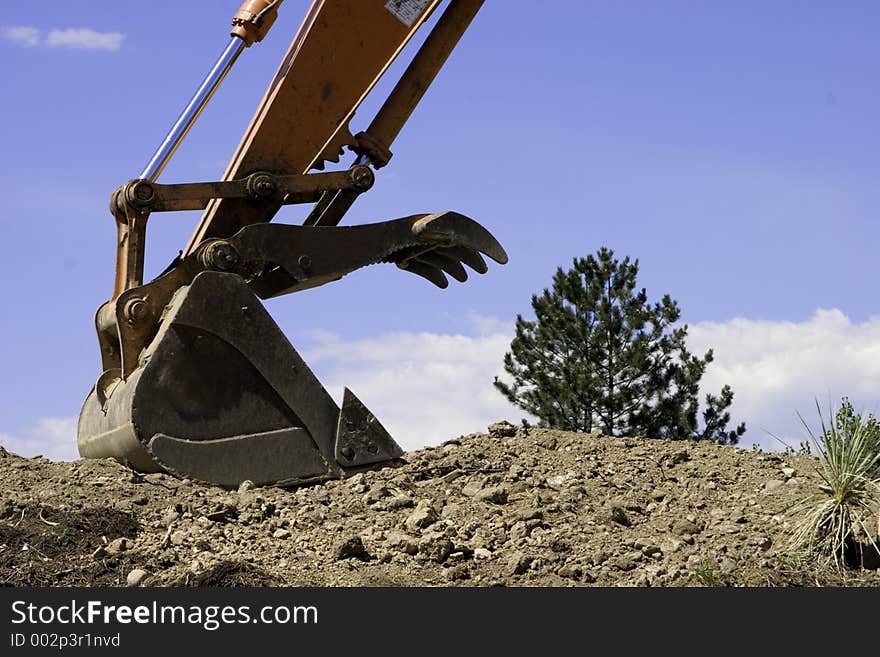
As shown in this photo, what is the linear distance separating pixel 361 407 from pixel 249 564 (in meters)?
1.80

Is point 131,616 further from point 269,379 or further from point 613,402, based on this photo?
point 613,402

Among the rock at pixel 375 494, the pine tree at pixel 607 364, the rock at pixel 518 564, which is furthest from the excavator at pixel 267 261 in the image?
the pine tree at pixel 607 364

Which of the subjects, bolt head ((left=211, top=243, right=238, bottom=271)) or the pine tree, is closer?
bolt head ((left=211, top=243, right=238, bottom=271))

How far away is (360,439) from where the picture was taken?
26.1 feet

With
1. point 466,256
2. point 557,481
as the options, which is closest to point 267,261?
point 466,256

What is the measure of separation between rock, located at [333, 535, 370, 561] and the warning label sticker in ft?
12.4

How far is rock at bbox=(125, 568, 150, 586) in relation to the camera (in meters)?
6.21

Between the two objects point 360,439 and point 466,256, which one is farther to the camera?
point 466,256

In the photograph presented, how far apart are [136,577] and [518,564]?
194 centimetres

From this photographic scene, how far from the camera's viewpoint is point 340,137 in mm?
8469

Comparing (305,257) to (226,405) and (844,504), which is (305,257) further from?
(844,504)

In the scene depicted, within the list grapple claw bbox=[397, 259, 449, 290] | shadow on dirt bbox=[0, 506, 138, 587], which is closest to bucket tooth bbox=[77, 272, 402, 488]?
shadow on dirt bbox=[0, 506, 138, 587]

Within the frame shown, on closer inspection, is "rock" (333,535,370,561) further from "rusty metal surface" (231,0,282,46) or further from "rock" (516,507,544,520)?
"rusty metal surface" (231,0,282,46)

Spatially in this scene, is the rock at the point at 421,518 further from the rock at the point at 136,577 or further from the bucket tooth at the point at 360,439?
the rock at the point at 136,577
